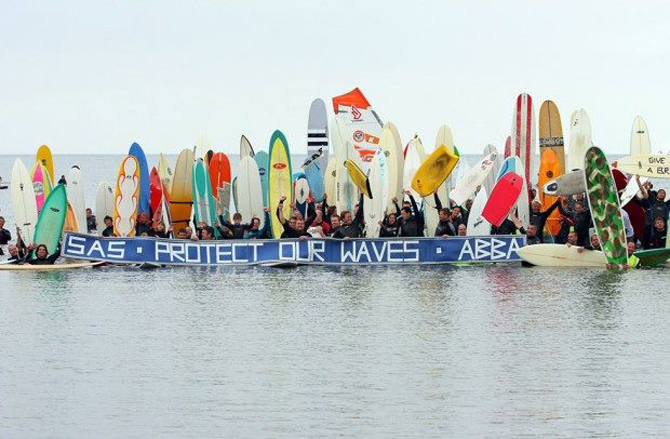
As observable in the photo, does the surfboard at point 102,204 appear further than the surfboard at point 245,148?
No

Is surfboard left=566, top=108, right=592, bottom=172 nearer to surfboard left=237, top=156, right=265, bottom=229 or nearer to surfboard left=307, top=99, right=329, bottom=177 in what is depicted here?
surfboard left=307, top=99, right=329, bottom=177

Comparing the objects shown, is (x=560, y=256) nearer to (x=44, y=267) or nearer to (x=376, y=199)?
(x=376, y=199)

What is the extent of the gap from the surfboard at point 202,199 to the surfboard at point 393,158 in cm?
394

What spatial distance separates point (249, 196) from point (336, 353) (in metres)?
11.2

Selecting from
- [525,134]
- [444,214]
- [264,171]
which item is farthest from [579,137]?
[264,171]

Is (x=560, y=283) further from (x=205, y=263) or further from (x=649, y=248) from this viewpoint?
(x=205, y=263)

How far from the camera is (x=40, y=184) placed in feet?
100

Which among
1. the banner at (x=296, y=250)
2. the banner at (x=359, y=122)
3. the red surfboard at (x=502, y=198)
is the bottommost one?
the banner at (x=296, y=250)

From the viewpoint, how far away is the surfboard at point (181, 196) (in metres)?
30.6

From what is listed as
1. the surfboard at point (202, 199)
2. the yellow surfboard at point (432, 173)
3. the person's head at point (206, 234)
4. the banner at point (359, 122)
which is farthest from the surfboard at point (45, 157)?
the yellow surfboard at point (432, 173)

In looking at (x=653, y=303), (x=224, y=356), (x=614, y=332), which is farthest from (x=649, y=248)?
(x=224, y=356)

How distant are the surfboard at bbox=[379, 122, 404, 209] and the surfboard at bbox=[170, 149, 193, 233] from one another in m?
4.71

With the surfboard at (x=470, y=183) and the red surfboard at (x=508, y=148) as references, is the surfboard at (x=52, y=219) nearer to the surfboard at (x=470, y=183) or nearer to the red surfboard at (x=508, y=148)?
the surfboard at (x=470, y=183)

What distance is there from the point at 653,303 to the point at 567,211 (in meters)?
5.12
